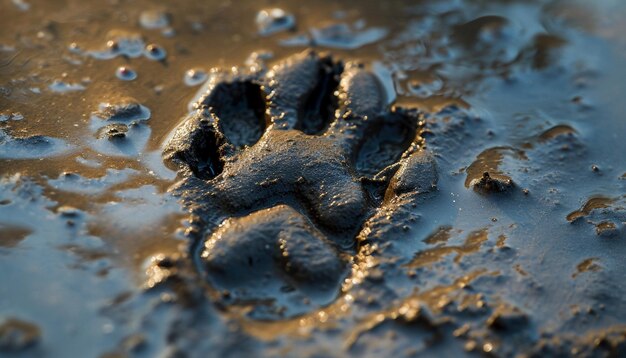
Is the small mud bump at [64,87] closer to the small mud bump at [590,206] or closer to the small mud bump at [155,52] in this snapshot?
the small mud bump at [155,52]

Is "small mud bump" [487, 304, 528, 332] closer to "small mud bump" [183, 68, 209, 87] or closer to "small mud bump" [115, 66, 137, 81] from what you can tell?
"small mud bump" [183, 68, 209, 87]

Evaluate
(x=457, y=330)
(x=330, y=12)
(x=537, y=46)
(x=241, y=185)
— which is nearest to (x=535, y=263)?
(x=457, y=330)

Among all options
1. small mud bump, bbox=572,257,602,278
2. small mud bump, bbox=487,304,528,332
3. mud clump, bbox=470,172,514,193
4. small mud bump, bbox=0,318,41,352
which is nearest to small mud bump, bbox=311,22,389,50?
mud clump, bbox=470,172,514,193

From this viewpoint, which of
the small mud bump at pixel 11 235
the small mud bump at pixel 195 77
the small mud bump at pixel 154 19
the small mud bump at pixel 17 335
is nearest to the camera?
the small mud bump at pixel 17 335

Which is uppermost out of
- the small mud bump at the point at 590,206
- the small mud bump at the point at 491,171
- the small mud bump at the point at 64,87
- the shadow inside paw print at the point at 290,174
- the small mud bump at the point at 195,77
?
the small mud bump at the point at 64,87

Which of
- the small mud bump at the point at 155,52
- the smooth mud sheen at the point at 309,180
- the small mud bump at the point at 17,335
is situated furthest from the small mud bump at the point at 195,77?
the small mud bump at the point at 17,335

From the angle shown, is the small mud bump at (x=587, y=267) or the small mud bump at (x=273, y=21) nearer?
the small mud bump at (x=587, y=267)

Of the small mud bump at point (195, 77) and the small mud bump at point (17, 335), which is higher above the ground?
the small mud bump at point (195, 77)
